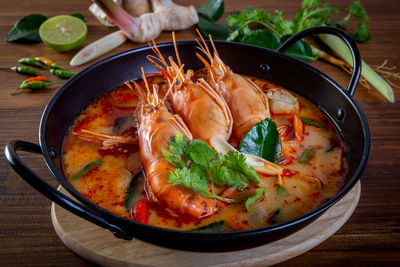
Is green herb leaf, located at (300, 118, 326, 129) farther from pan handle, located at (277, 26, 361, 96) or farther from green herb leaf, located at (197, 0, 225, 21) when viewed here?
green herb leaf, located at (197, 0, 225, 21)

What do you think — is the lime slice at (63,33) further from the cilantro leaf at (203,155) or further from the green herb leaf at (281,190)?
the green herb leaf at (281,190)

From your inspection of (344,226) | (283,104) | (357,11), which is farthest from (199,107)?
(357,11)

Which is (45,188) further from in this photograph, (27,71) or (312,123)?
(27,71)

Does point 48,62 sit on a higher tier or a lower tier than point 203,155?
lower

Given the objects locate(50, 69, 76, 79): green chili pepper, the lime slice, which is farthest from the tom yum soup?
the lime slice

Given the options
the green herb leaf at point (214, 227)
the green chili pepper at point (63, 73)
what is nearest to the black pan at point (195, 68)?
the green herb leaf at point (214, 227)

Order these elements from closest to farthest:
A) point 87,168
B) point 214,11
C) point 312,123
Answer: point 87,168, point 312,123, point 214,11

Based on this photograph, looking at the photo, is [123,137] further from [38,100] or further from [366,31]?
[366,31]

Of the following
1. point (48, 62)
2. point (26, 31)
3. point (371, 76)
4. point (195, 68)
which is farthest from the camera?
point (26, 31)
